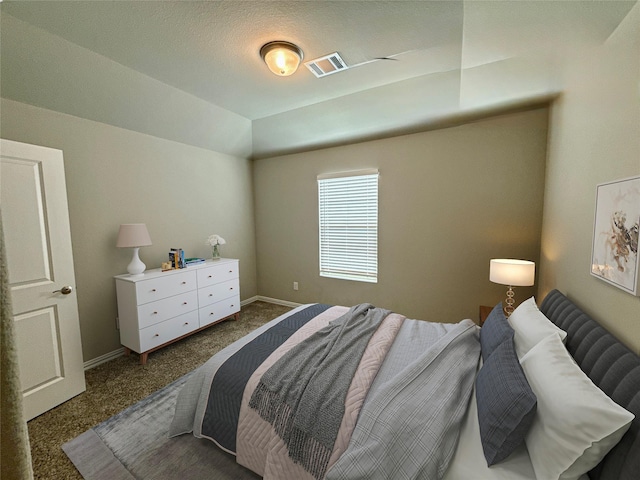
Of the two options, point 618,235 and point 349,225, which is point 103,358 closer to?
point 349,225

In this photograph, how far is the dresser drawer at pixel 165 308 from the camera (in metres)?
2.65

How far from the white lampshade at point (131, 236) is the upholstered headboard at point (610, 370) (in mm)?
3516

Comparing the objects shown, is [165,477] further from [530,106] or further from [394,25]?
[530,106]

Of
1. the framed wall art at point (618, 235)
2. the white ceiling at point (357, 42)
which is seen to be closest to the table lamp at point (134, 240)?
the white ceiling at point (357, 42)

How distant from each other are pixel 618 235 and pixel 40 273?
3772 millimetres

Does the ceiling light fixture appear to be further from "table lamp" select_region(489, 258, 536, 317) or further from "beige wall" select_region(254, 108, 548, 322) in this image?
"table lamp" select_region(489, 258, 536, 317)

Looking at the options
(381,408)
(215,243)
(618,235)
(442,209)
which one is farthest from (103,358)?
(618,235)

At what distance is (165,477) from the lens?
1524 mm

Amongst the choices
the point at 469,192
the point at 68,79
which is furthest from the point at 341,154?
the point at 68,79

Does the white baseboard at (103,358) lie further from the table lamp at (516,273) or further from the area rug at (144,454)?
the table lamp at (516,273)

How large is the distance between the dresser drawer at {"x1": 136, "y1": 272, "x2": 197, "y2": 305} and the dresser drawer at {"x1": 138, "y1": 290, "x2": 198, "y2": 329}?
2.2 inches

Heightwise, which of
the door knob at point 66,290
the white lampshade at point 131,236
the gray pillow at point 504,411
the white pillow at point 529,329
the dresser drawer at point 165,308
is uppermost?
the white lampshade at point 131,236

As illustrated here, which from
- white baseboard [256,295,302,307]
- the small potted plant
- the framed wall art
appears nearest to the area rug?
the small potted plant

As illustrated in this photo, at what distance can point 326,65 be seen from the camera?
7.56 feet
